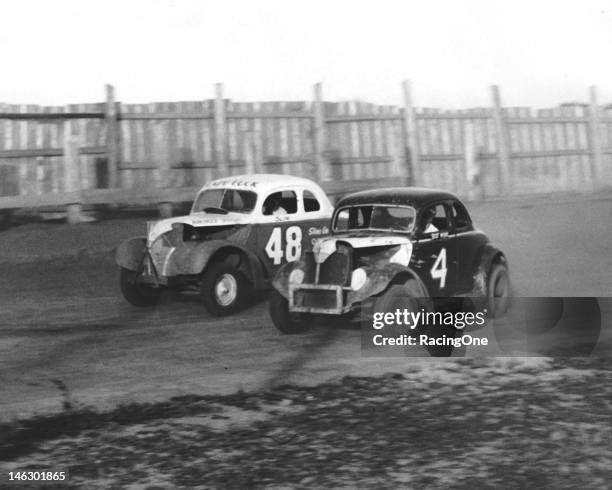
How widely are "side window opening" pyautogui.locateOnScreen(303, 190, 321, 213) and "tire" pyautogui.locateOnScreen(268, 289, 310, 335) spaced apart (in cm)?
260

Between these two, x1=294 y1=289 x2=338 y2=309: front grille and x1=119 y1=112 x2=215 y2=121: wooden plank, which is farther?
x1=119 y1=112 x2=215 y2=121: wooden plank

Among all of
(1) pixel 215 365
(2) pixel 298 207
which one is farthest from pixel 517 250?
(1) pixel 215 365

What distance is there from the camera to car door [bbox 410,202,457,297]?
923 cm

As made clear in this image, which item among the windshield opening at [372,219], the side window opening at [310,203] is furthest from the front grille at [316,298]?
the side window opening at [310,203]

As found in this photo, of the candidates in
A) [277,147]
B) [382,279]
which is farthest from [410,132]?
[382,279]

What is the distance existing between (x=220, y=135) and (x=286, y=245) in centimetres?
666

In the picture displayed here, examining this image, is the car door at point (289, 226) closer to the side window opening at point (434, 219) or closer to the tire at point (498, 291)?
the side window opening at point (434, 219)

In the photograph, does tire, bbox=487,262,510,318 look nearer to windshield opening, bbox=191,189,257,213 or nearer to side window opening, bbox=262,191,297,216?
side window opening, bbox=262,191,297,216

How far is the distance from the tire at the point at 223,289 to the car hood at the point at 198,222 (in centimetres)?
63

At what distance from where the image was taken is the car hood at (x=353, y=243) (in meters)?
8.96

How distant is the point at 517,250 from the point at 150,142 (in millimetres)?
6809

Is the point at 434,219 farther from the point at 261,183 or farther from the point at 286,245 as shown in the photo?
the point at 261,183

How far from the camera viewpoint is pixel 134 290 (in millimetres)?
11328

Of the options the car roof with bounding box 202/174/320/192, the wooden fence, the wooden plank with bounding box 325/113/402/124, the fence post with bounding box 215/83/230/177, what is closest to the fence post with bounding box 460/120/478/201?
the wooden fence
